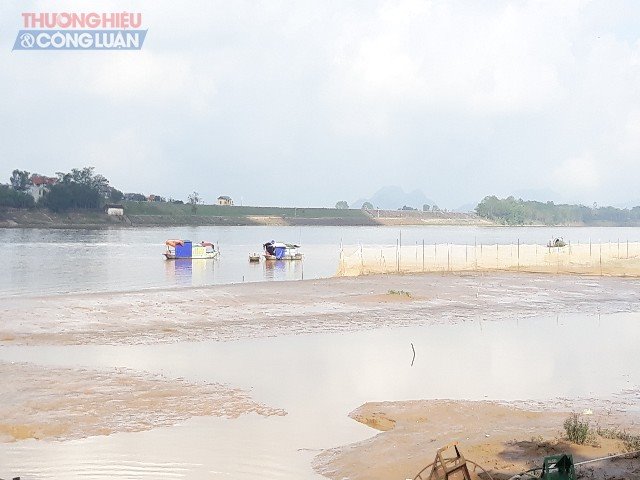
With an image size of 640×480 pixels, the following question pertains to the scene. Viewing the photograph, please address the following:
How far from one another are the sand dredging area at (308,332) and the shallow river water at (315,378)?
0.65 m

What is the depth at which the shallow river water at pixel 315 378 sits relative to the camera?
1257 cm

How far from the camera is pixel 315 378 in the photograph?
19.4 meters

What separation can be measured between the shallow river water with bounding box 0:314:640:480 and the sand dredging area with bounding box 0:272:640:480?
0.65m

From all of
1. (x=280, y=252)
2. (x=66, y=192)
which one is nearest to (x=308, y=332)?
(x=280, y=252)

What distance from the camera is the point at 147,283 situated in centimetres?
4778

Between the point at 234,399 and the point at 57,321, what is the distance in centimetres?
1444

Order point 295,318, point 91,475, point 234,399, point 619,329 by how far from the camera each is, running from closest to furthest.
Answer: point 91,475, point 234,399, point 619,329, point 295,318

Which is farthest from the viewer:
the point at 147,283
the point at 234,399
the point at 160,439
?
the point at 147,283

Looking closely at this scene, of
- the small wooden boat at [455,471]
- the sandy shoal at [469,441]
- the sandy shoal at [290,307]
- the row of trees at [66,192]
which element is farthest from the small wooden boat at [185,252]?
the row of trees at [66,192]

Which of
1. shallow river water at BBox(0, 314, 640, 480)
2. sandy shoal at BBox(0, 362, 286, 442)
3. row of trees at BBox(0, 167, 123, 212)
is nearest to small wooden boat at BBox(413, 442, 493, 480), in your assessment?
shallow river water at BBox(0, 314, 640, 480)

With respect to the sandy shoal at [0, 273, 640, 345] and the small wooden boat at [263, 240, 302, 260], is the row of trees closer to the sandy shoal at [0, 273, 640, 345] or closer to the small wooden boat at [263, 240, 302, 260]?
the small wooden boat at [263, 240, 302, 260]

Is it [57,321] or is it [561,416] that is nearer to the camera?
[561,416]

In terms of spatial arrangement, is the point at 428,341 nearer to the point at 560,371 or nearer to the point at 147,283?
the point at 560,371

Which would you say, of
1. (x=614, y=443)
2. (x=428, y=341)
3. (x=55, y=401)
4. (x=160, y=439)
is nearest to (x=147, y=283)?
(x=428, y=341)
